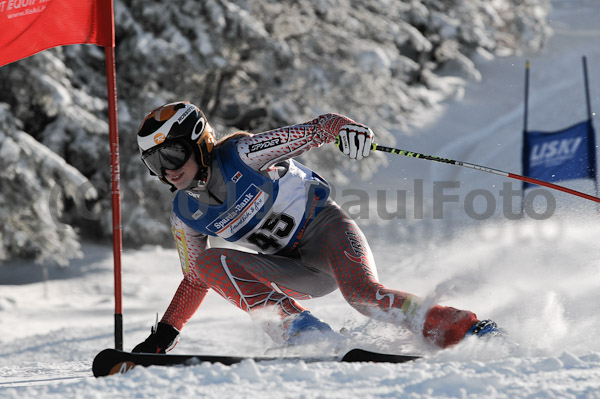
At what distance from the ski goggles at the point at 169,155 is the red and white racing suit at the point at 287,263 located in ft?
0.61

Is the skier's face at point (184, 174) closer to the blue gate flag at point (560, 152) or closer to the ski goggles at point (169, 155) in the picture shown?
the ski goggles at point (169, 155)

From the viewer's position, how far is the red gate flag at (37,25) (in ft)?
11.4

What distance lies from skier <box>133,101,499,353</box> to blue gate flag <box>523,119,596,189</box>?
159 inches

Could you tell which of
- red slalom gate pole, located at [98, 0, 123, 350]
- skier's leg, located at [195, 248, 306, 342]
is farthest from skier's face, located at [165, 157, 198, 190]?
red slalom gate pole, located at [98, 0, 123, 350]

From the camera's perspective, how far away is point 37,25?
349cm

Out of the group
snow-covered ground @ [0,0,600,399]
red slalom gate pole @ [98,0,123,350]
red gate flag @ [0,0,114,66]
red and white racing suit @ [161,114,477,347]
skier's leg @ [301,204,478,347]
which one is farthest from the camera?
red gate flag @ [0,0,114,66]

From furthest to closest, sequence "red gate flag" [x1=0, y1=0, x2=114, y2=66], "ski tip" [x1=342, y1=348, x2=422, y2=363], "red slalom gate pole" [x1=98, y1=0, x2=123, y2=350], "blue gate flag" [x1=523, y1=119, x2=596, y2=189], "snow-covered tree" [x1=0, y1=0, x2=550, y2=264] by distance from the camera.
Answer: "snow-covered tree" [x1=0, y1=0, x2=550, y2=264] < "blue gate flag" [x1=523, y1=119, x2=596, y2=189] < "red gate flag" [x1=0, y1=0, x2=114, y2=66] < "red slalom gate pole" [x1=98, y1=0, x2=123, y2=350] < "ski tip" [x1=342, y1=348, x2=422, y2=363]

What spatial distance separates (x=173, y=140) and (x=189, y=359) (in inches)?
39.5

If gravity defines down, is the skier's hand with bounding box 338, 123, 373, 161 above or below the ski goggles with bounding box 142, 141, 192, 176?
above

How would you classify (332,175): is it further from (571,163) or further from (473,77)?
(473,77)

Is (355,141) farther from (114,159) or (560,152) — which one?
(560,152)

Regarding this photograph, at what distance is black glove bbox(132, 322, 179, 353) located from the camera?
3.17 metres

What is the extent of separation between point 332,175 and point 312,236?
7.62 meters

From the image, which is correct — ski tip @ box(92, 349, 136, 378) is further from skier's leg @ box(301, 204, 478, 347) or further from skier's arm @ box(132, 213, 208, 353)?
skier's leg @ box(301, 204, 478, 347)
